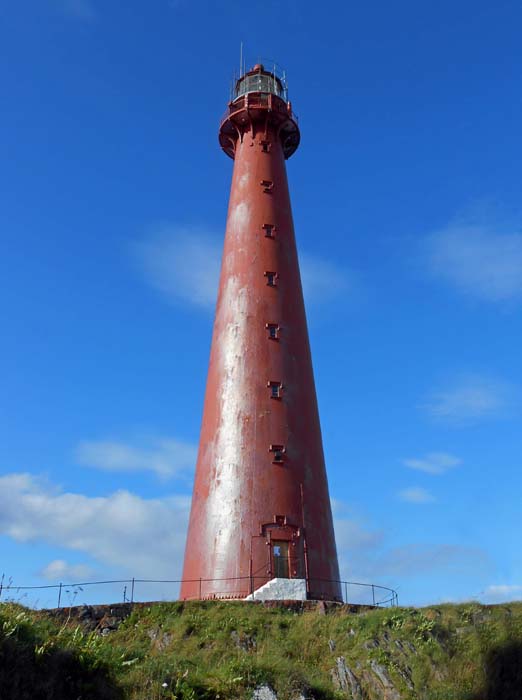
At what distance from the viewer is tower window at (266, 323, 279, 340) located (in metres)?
26.3

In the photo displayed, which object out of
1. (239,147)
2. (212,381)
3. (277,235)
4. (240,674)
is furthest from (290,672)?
(239,147)

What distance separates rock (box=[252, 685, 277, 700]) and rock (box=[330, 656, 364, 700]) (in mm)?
2602

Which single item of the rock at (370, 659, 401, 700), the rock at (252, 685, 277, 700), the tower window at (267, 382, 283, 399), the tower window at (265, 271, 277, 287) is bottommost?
the rock at (252, 685, 277, 700)

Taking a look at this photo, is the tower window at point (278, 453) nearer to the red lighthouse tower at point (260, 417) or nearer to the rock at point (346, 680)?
the red lighthouse tower at point (260, 417)

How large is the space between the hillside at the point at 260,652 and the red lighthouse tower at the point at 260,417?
2.27 meters

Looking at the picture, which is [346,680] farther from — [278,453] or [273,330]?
[273,330]

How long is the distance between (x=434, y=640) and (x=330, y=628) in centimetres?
274

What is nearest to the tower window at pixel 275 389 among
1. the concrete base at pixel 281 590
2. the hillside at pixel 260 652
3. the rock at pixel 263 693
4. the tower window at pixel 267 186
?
the concrete base at pixel 281 590

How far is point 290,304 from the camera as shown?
89.6ft

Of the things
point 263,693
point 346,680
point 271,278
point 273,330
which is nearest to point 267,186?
point 271,278

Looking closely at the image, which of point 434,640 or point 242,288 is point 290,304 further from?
point 434,640

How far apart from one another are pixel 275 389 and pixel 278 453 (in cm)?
236

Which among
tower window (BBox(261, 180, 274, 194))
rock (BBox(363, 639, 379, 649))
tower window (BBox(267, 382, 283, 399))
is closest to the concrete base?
rock (BBox(363, 639, 379, 649))

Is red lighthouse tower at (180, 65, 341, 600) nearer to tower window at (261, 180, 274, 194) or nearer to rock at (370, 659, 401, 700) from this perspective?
tower window at (261, 180, 274, 194)
